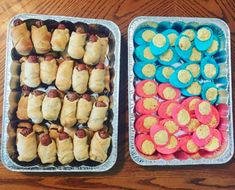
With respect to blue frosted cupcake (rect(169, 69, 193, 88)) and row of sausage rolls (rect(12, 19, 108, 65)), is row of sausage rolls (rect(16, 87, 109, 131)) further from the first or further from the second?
blue frosted cupcake (rect(169, 69, 193, 88))

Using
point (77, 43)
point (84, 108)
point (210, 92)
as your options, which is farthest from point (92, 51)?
point (210, 92)

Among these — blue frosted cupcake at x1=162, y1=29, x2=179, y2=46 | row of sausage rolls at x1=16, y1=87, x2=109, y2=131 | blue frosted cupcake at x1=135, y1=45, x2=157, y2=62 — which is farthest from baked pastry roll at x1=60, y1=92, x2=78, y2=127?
blue frosted cupcake at x1=162, y1=29, x2=179, y2=46

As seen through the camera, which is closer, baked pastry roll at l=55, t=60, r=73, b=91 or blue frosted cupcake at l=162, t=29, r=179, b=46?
baked pastry roll at l=55, t=60, r=73, b=91

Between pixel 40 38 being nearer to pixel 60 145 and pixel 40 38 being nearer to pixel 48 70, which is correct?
pixel 48 70

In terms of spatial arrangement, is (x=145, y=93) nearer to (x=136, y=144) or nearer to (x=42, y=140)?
(x=136, y=144)

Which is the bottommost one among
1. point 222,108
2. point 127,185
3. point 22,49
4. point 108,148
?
point 127,185

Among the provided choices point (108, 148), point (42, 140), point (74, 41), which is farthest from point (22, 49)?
point (108, 148)
